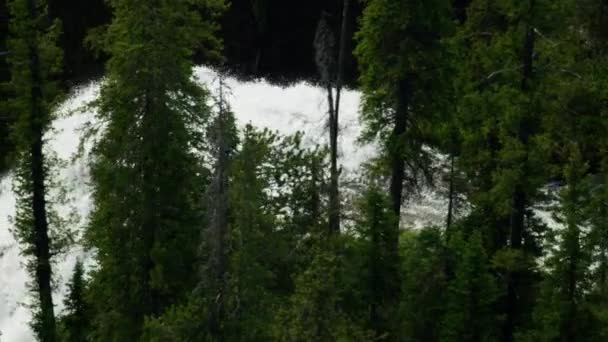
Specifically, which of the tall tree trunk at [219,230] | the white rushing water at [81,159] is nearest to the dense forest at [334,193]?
the tall tree trunk at [219,230]

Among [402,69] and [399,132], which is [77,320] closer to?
[399,132]

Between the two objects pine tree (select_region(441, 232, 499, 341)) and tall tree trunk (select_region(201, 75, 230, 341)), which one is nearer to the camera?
tall tree trunk (select_region(201, 75, 230, 341))

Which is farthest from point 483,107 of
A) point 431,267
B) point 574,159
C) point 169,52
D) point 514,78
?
point 169,52

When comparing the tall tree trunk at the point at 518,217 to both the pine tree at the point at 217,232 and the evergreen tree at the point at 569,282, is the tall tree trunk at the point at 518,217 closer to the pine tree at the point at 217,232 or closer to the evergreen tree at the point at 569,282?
the evergreen tree at the point at 569,282

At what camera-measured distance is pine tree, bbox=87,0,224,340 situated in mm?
18266

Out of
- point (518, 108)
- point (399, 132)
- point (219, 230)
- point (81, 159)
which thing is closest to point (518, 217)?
point (518, 108)

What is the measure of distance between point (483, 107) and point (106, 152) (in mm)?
9638

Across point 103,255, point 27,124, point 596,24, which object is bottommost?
point 103,255

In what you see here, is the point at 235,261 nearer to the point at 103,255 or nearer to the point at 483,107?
the point at 103,255

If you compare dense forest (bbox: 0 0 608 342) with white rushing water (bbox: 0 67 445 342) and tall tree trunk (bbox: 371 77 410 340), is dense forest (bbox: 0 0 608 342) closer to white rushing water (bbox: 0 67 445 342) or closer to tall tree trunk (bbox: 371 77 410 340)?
tall tree trunk (bbox: 371 77 410 340)

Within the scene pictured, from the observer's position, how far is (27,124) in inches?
892

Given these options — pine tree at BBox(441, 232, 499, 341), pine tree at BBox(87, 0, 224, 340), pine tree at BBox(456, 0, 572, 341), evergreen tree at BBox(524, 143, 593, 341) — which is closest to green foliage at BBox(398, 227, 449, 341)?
pine tree at BBox(441, 232, 499, 341)

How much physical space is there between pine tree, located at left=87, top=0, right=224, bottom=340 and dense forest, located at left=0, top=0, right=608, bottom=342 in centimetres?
5

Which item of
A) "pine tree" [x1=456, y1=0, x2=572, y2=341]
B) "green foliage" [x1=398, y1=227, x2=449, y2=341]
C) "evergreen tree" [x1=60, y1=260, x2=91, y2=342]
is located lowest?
"evergreen tree" [x1=60, y1=260, x2=91, y2=342]
